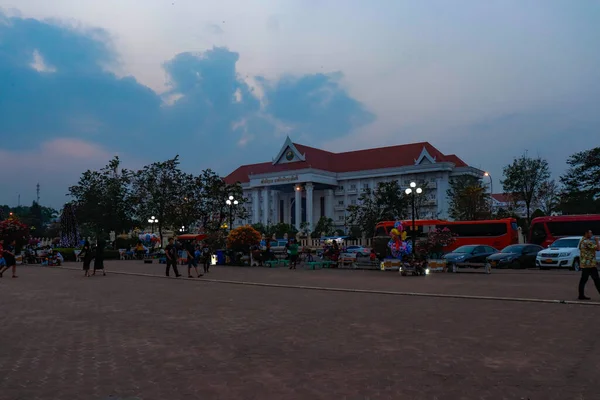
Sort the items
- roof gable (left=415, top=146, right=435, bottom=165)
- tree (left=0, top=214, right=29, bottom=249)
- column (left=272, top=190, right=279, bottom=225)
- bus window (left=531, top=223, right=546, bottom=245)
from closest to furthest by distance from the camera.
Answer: tree (left=0, top=214, right=29, bottom=249)
bus window (left=531, top=223, right=546, bottom=245)
roof gable (left=415, top=146, right=435, bottom=165)
column (left=272, top=190, right=279, bottom=225)

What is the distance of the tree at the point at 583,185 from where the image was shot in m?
56.1

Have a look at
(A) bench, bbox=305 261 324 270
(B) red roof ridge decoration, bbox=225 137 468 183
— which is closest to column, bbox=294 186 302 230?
(B) red roof ridge decoration, bbox=225 137 468 183

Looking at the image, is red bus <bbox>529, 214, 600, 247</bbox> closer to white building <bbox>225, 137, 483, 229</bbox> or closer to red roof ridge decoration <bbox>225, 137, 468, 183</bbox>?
white building <bbox>225, 137, 483, 229</bbox>

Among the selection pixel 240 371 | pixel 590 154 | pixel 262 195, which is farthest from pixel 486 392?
pixel 262 195

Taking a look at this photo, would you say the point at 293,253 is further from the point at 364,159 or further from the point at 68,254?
the point at 364,159

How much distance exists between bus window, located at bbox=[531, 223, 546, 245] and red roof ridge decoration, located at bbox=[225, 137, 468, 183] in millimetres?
47703

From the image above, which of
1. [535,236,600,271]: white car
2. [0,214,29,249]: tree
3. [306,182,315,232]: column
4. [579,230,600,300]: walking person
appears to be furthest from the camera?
[306,182,315,232]: column

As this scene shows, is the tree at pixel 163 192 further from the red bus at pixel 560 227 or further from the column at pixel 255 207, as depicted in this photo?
the column at pixel 255 207

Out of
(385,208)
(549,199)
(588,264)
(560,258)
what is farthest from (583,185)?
(588,264)

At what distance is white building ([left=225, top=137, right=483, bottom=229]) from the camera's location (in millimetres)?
83250

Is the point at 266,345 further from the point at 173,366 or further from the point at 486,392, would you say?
the point at 486,392

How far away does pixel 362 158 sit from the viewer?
Result: 3789 inches

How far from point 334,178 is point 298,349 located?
88488 mm

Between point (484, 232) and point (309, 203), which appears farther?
point (309, 203)
